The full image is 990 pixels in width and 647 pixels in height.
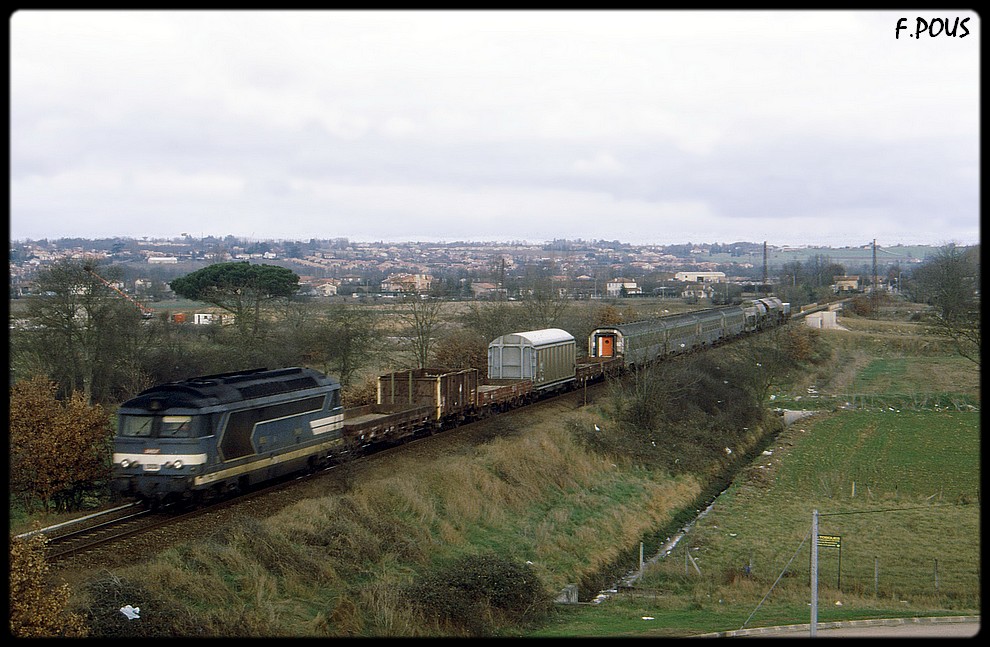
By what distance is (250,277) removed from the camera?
1757 inches

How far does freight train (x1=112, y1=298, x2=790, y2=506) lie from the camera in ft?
62.0

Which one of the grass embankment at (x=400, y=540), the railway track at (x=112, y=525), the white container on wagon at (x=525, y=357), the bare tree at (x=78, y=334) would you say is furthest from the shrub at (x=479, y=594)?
the bare tree at (x=78, y=334)

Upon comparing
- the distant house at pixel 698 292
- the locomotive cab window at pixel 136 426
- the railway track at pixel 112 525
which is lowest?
the railway track at pixel 112 525

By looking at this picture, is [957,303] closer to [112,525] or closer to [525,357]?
[525,357]

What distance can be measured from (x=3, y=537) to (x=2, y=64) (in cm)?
274

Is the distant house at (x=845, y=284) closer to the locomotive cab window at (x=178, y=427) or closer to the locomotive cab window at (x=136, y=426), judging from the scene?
the locomotive cab window at (x=178, y=427)

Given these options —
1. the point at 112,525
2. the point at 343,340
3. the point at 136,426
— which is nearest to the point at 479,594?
the point at 112,525

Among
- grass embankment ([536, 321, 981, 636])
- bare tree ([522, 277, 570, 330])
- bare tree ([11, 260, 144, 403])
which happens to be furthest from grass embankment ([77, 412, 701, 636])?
bare tree ([522, 277, 570, 330])

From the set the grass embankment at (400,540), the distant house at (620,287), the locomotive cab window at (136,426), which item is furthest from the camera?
the distant house at (620,287)

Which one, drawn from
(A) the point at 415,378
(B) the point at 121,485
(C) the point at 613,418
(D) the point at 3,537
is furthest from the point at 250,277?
(D) the point at 3,537

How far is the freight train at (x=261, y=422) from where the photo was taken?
18.9m

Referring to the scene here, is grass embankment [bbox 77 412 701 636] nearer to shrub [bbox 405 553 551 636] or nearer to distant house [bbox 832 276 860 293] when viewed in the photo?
shrub [bbox 405 553 551 636]

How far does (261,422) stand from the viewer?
21.0 metres
